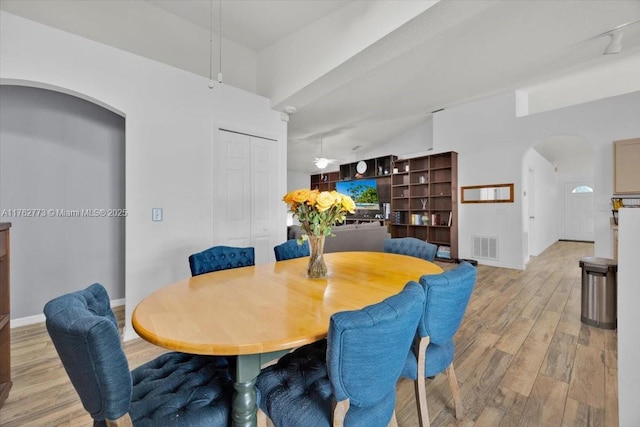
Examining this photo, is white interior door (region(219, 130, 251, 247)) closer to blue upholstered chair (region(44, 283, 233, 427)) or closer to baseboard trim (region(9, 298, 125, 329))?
baseboard trim (region(9, 298, 125, 329))

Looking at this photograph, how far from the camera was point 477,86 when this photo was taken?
475 cm

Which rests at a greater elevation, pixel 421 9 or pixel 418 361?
pixel 421 9

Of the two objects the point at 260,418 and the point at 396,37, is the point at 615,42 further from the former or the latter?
the point at 260,418

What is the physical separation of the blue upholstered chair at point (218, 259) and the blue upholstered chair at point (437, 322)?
1481 mm

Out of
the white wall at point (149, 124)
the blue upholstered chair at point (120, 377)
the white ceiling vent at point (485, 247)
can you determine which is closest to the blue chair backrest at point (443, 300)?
the blue upholstered chair at point (120, 377)

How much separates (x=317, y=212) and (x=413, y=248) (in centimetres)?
141

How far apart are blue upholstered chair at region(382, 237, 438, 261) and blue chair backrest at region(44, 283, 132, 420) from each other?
2.30 metres

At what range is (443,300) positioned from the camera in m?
1.24

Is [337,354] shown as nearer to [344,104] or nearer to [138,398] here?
[138,398]

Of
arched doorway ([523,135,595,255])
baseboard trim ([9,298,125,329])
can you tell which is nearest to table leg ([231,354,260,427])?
baseboard trim ([9,298,125,329])

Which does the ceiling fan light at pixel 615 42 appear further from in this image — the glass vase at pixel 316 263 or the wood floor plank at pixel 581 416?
the glass vase at pixel 316 263

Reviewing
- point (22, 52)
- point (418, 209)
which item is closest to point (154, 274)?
point (22, 52)

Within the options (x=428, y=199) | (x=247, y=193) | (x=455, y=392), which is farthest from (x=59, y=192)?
(x=428, y=199)

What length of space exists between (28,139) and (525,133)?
7.21 metres
